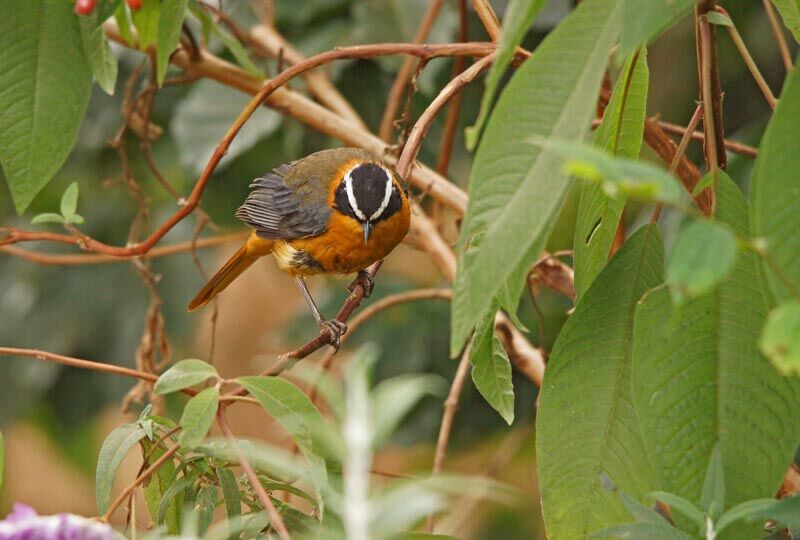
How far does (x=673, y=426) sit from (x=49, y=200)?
7.65 feet

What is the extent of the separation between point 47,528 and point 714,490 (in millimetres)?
474

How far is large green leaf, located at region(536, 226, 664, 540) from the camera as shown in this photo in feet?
3.43

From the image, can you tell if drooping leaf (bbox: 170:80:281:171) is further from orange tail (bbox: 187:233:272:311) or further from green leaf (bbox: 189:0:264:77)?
green leaf (bbox: 189:0:264:77)

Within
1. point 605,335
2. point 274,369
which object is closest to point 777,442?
point 605,335

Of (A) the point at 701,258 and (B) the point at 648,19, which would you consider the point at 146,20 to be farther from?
(A) the point at 701,258

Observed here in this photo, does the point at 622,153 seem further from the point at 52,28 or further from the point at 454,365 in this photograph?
the point at 454,365

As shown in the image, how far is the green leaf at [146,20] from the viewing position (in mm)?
1449

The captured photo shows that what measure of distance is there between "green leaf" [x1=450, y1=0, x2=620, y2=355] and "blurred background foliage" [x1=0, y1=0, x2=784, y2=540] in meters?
1.32

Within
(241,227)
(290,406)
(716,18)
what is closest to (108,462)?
(290,406)

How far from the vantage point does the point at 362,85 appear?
253cm

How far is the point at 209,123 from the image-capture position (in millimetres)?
2420

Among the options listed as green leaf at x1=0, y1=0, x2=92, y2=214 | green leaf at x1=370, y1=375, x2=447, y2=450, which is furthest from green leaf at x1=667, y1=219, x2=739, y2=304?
green leaf at x1=0, y1=0, x2=92, y2=214

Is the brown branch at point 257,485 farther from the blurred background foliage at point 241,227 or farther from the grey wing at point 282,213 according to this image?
the blurred background foliage at point 241,227

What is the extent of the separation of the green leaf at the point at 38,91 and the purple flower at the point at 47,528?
0.61 m
